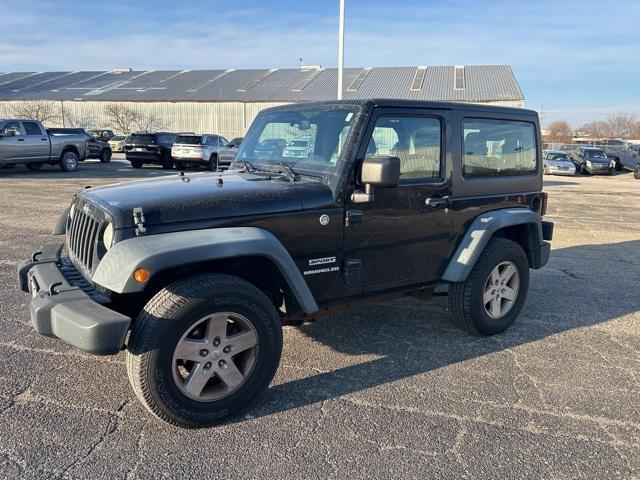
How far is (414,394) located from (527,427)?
0.71 metres

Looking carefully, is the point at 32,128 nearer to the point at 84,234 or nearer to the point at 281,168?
the point at 84,234

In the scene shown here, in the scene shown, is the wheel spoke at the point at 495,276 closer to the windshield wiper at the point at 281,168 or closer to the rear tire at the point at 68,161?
the windshield wiper at the point at 281,168

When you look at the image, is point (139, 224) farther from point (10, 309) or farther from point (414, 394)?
point (10, 309)

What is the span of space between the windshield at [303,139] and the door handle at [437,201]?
827 mm

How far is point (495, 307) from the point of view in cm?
450

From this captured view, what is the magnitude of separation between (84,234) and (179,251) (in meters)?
0.97

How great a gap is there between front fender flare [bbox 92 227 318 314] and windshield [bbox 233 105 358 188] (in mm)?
710

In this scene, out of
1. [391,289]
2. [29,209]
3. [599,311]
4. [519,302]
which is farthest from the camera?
[29,209]

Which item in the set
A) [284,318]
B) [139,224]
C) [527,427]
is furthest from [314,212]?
[527,427]

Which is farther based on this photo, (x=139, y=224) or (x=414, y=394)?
(x=414, y=394)

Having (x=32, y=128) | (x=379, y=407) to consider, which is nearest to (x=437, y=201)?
(x=379, y=407)

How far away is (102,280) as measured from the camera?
2.80 metres

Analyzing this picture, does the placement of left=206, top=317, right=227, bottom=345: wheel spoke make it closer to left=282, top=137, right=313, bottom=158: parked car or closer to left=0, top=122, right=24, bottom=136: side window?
left=282, top=137, right=313, bottom=158: parked car

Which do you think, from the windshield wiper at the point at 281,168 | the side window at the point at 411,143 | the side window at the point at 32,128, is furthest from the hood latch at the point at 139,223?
the side window at the point at 32,128
